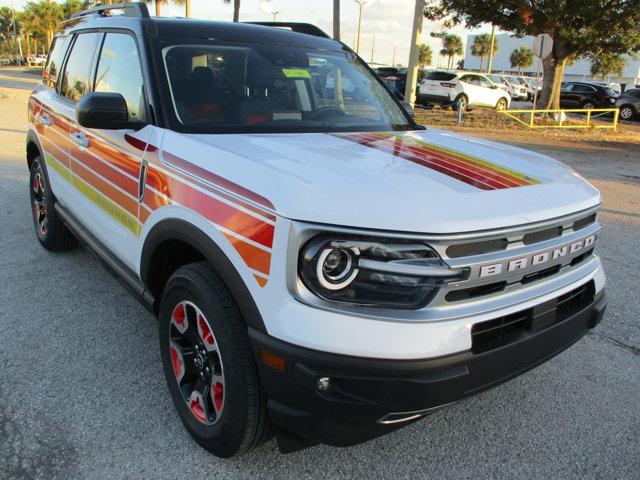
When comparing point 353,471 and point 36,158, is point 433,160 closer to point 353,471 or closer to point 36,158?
point 353,471

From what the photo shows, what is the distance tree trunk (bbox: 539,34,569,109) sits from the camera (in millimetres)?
19984

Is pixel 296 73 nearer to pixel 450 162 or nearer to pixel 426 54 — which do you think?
pixel 450 162

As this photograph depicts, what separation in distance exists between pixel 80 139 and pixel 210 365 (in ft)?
6.61

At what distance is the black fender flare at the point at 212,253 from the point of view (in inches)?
78.0

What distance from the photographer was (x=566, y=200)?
229 cm

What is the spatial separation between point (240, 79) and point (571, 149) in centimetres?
1292

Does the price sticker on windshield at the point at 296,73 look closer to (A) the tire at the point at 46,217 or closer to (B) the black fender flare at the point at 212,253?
(B) the black fender flare at the point at 212,253

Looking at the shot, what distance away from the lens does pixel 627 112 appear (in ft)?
81.0

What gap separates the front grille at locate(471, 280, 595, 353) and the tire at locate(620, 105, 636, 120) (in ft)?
86.4

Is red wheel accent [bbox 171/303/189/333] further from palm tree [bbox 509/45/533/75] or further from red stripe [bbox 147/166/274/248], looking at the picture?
palm tree [bbox 509/45/533/75]

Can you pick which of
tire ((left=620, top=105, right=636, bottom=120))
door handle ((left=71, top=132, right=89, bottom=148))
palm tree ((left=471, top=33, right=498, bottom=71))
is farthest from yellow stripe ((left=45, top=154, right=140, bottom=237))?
palm tree ((left=471, top=33, right=498, bottom=71))

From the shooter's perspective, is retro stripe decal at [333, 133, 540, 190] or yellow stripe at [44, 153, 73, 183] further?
yellow stripe at [44, 153, 73, 183]

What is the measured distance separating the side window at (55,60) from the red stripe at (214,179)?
2583 millimetres

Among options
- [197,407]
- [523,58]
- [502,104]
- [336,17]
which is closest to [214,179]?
[197,407]
